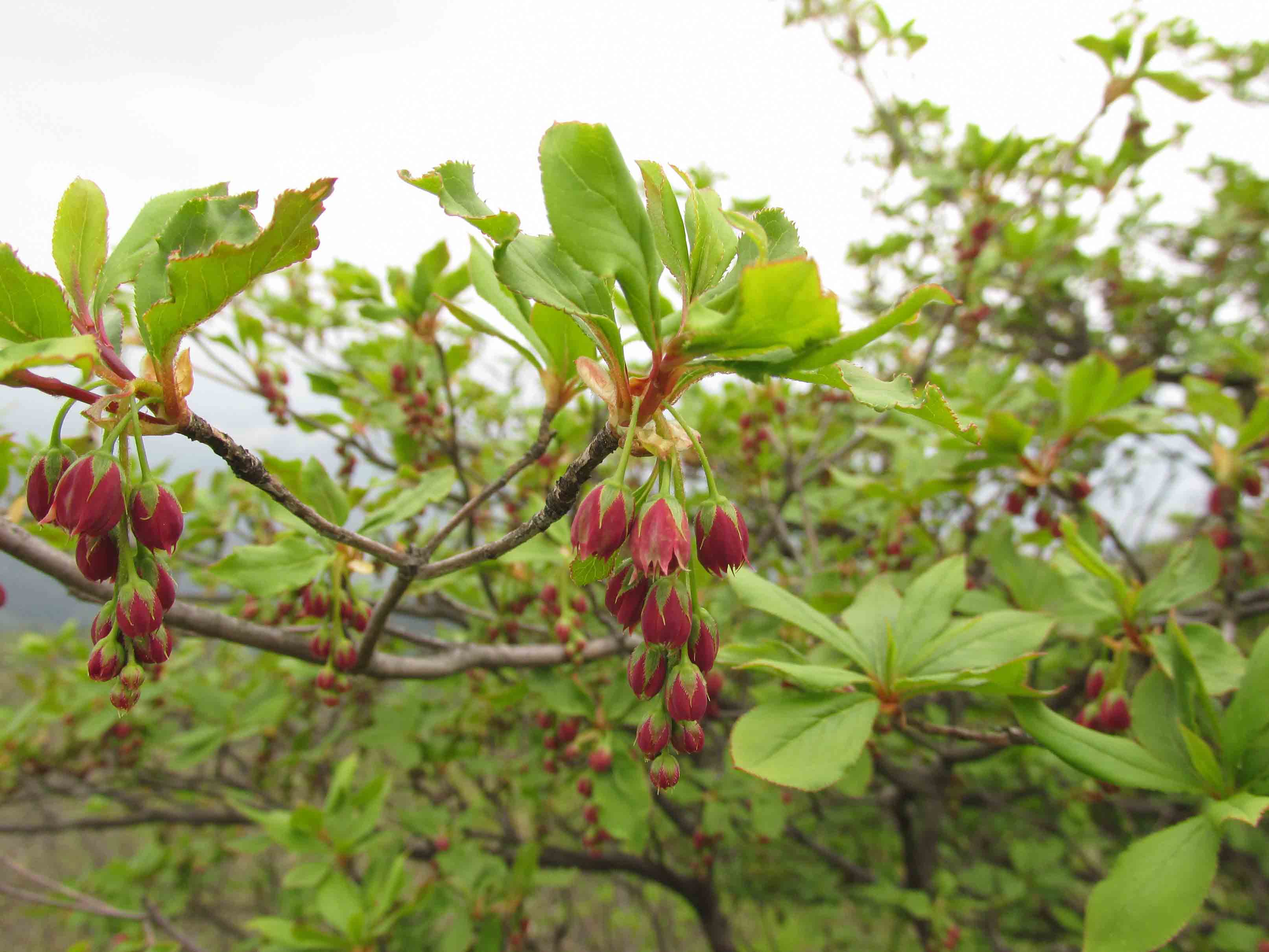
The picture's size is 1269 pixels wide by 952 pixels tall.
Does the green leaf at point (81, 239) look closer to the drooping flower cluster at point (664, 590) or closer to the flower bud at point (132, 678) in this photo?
the flower bud at point (132, 678)

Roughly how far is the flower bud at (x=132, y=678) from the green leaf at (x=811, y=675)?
962 millimetres

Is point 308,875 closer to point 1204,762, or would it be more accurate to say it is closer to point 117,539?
point 117,539

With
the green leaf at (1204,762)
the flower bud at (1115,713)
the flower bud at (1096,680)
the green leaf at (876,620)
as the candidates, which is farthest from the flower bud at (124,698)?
the flower bud at (1096,680)

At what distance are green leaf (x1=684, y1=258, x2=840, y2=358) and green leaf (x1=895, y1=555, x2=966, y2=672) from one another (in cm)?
101

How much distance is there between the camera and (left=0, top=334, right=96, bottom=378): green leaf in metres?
0.63

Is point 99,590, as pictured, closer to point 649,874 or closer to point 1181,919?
point 1181,919

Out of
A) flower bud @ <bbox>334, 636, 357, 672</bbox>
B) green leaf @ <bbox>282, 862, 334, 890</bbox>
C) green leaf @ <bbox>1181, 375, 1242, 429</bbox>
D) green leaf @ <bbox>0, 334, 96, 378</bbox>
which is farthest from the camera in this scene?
green leaf @ <bbox>282, 862, 334, 890</bbox>

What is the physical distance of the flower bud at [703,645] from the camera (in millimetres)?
1007

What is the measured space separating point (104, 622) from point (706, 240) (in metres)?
0.99

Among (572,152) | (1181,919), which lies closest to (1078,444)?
(1181,919)

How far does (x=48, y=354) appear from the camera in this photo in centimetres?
63

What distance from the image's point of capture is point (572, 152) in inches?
32.1

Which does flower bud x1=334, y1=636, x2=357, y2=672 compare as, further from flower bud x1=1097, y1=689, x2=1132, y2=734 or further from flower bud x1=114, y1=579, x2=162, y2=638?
flower bud x1=1097, y1=689, x2=1132, y2=734

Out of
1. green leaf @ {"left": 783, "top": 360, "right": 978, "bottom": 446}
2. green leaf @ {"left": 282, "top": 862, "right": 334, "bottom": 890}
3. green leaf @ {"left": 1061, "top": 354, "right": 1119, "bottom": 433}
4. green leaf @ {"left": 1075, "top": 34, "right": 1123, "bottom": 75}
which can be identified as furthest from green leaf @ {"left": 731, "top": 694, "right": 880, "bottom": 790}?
green leaf @ {"left": 1075, "top": 34, "right": 1123, "bottom": 75}
